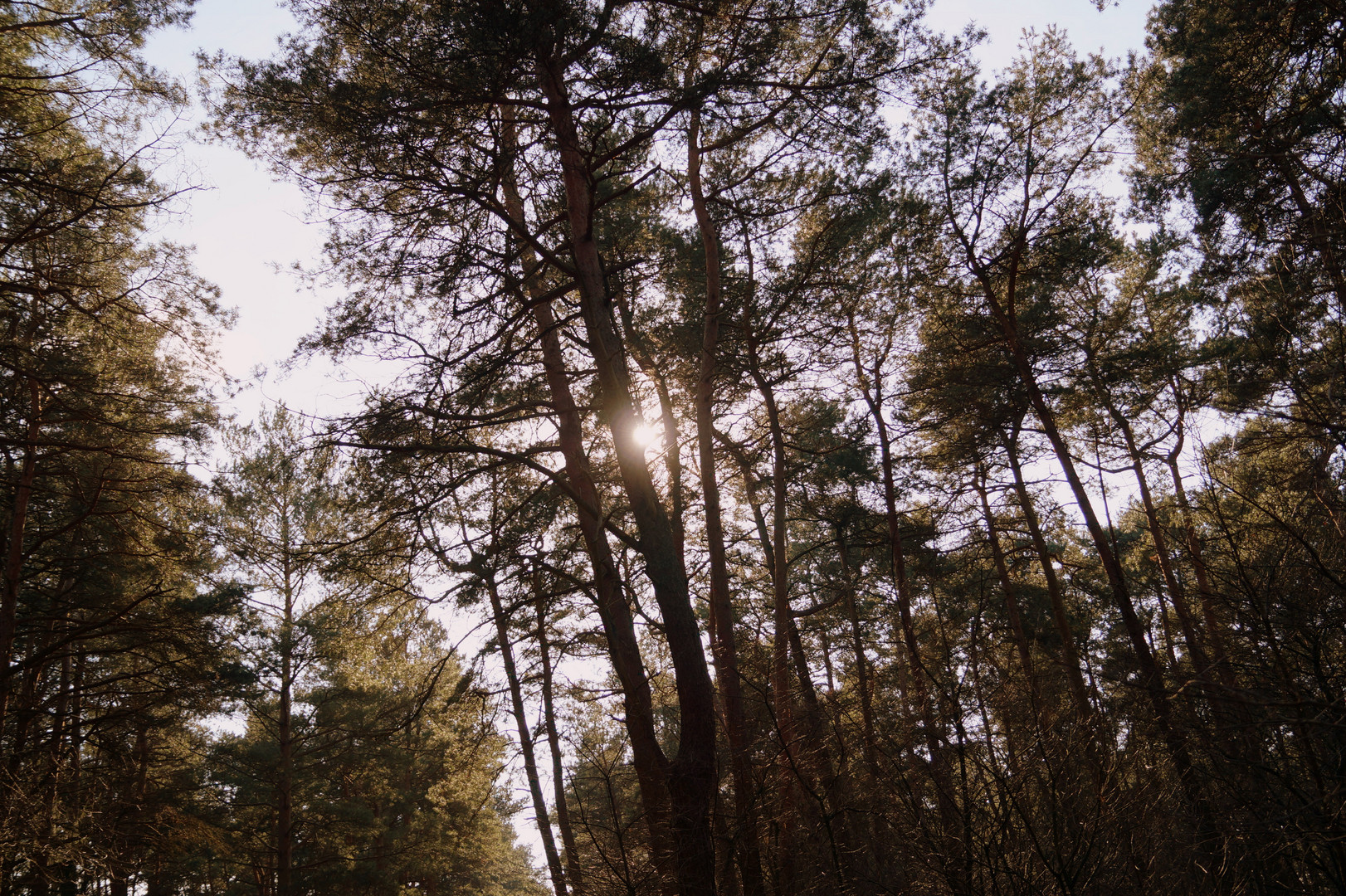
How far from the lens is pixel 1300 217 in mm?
8750

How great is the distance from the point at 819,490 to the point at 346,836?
1335 cm

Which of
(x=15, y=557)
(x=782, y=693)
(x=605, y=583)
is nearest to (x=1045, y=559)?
(x=782, y=693)

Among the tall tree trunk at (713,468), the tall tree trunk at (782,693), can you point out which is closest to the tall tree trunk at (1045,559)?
the tall tree trunk at (782,693)

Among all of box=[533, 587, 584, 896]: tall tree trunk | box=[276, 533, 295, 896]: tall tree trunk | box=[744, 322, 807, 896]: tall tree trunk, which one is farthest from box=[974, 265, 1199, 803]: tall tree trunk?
box=[276, 533, 295, 896]: tall tree trunk

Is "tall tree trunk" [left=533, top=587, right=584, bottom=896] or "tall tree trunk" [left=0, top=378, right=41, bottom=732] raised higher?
"tall tree trunk" [left=0, top=378, right=41, bottom=732]

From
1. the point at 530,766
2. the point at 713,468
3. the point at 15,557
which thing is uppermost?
the point at 15,557

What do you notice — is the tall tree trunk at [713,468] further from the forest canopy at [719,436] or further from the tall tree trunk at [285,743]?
the tall tree trunk at [285,743]

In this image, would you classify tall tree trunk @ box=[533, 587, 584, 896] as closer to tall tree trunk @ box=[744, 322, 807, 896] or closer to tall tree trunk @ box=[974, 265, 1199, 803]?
tall tree trunk @ box=[744, 322, 807, 896]

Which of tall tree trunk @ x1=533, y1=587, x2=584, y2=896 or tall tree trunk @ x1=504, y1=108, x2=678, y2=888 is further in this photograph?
tall tree trunk @ x1=533, y1=587, x2=584, y2=896

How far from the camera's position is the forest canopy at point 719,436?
15.5 ft

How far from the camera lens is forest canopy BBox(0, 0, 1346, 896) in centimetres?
471

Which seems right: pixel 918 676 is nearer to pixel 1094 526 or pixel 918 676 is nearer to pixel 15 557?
pixel 1094 526

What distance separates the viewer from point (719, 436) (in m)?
10.6

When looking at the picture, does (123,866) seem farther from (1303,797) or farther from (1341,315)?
(1341,315)
